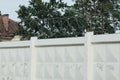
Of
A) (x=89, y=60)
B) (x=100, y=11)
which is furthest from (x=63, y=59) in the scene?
(x=100, y=11)

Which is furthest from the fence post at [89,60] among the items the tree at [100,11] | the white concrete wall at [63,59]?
the tree at [100,11]

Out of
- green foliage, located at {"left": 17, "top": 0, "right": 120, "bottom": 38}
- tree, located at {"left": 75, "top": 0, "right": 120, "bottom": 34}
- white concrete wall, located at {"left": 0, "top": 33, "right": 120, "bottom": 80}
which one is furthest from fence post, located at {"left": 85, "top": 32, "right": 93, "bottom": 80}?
tree, located at {"left": 75, "top": 0, "right": 120, "bottom": 34}

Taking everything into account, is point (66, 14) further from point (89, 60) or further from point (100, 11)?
point (89, 60)

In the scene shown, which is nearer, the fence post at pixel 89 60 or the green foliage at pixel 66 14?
the fence post at pixel 89 60

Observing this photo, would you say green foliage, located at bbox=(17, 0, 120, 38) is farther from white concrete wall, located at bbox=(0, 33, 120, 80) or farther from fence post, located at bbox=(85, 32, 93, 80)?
fence post, located at bbox=(85, 32, 93, 80)

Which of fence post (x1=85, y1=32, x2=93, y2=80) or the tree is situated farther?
the tree

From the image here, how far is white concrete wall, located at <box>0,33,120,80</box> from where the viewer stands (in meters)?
7.41

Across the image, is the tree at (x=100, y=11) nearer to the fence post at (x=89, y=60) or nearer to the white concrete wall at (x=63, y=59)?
the white concrete wall at (x=63, y=59)

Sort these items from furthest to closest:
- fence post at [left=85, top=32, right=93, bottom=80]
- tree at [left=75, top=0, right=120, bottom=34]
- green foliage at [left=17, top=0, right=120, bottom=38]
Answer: tree at [left=75, top=0, right=120, bottom=34]
green foliage at [left=17, top=0, right=120, bottom=38]
fence post at [left=85, top=32, right=93, bottom=80]

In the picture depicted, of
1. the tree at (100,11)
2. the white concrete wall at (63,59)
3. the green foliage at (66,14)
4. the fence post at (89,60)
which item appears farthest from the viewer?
the tree at (100,11)

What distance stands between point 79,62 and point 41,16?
23.6 meters

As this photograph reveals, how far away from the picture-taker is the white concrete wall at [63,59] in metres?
7.41

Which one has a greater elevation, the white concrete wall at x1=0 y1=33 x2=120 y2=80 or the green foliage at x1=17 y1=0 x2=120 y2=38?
the green foliage at x1=17 y1=0 x2=120 y2=38

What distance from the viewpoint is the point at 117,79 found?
7195 mm
